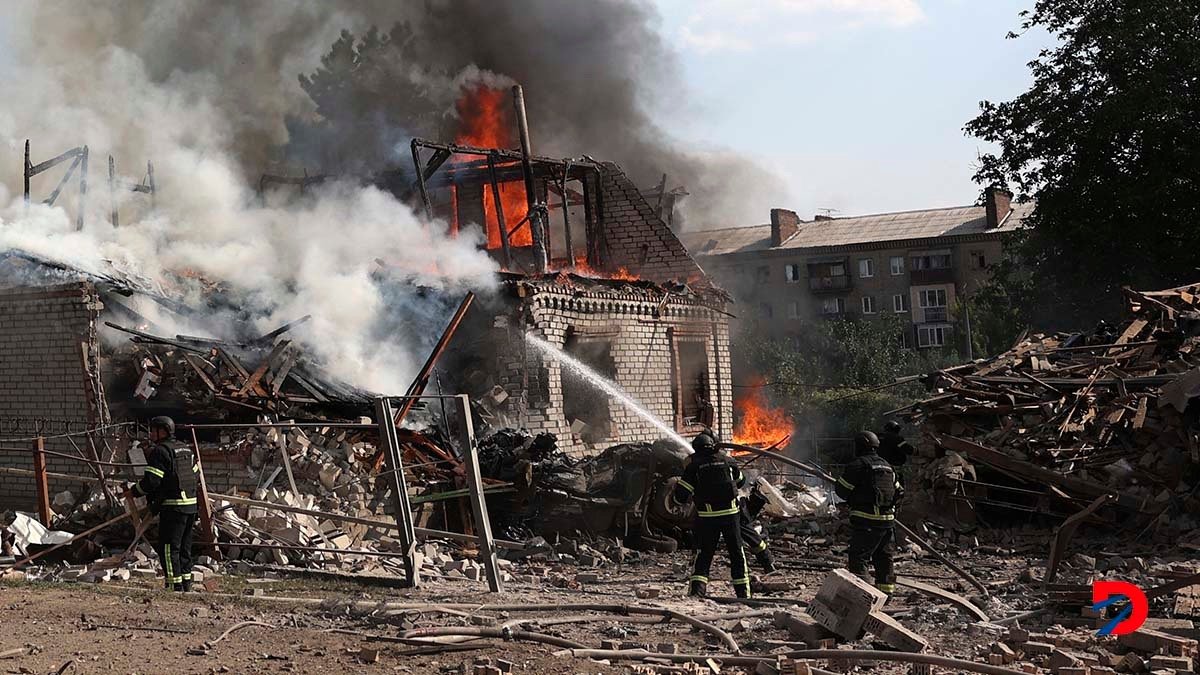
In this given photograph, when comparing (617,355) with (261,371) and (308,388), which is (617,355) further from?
(261,371)

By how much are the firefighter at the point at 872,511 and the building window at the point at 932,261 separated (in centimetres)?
4870

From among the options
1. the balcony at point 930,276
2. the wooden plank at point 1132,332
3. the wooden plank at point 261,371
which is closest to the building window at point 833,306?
the balcony at point 930,276

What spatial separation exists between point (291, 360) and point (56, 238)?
12.7 feet

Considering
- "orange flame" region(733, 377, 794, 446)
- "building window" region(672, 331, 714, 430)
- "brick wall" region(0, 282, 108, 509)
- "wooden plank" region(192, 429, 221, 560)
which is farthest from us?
"orange flame" region(733, 377, 794, 446)

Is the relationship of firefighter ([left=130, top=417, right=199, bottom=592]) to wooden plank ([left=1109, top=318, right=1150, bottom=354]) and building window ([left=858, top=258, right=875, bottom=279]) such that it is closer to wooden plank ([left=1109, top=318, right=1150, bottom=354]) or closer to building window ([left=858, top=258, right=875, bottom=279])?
wooden plank ([left=1109, top=318, right=1150, bottom=354])

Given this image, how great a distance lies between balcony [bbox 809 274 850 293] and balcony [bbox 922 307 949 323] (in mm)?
3991

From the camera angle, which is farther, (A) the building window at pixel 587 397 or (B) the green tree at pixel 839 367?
(B) the green tree at pixel 839 367

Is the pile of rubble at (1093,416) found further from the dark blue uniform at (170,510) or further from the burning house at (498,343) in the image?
the dark blue uniform at (170,510)

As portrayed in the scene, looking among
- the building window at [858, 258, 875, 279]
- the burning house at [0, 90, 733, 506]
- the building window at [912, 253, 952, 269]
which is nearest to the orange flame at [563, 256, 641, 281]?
the burning house at [0, 90, 733, 506]

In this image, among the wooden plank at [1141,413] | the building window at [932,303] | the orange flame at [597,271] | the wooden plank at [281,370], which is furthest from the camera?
the building window at [932,303]

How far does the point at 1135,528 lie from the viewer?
40.1ft

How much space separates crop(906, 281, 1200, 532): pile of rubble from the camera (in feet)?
40.2

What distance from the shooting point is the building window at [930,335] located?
5806 centimetres

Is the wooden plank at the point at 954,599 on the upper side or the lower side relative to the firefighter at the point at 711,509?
lower
